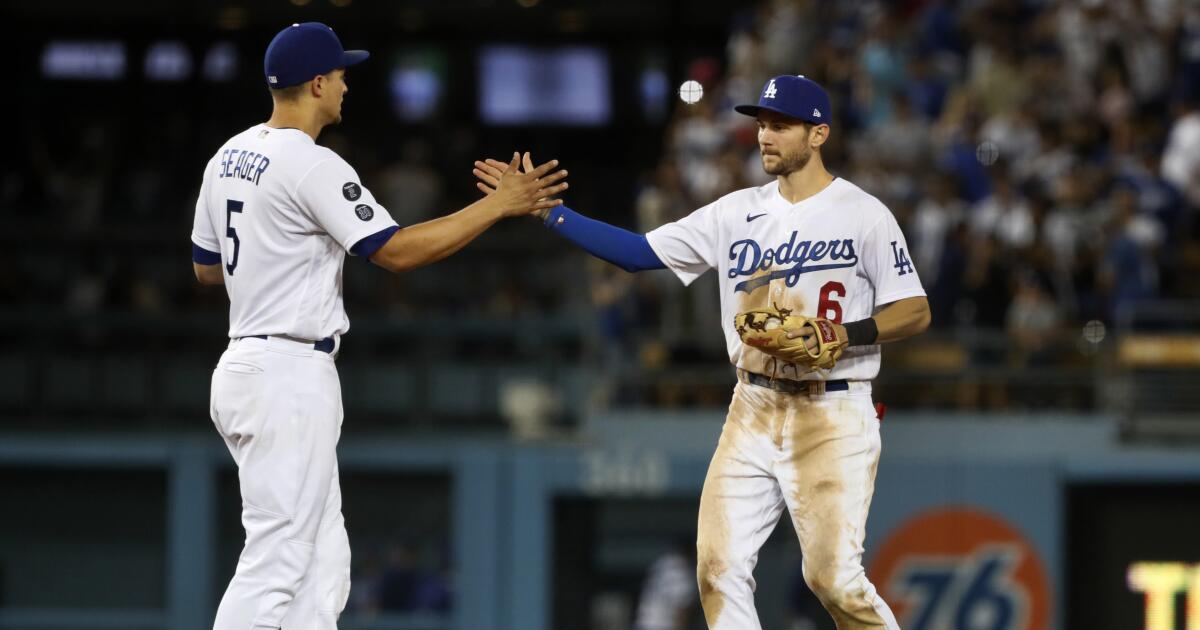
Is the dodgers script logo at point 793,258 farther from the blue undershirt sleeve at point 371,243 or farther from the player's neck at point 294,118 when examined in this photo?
the player's neck at point 294,118

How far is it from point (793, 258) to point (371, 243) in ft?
4.67

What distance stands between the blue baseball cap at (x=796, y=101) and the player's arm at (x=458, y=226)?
74cm

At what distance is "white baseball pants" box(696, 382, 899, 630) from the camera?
5.49 meters

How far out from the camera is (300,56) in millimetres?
5238

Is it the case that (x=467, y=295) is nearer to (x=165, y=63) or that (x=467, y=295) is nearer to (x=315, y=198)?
(x=165, y=63)

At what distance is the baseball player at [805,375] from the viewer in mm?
5516

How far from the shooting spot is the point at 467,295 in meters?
16.3

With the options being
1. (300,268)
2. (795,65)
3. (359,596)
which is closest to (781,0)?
(795,65)

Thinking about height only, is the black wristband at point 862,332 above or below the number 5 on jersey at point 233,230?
below

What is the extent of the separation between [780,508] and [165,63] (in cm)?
1660

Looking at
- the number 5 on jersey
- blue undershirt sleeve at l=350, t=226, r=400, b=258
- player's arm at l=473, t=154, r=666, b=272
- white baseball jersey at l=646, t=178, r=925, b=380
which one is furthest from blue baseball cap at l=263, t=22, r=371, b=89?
white baseball jersey at l=646, t=178, r=925, b=380

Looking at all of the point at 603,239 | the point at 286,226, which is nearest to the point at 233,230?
the point at 286,226

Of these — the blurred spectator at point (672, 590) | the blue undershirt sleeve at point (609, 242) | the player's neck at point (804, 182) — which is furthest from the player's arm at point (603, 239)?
the blurred spectator at point (672, 590)

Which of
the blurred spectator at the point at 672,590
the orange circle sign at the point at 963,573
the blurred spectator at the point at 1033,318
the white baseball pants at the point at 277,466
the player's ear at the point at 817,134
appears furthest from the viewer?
the blurred spectator at the point at 672,590
